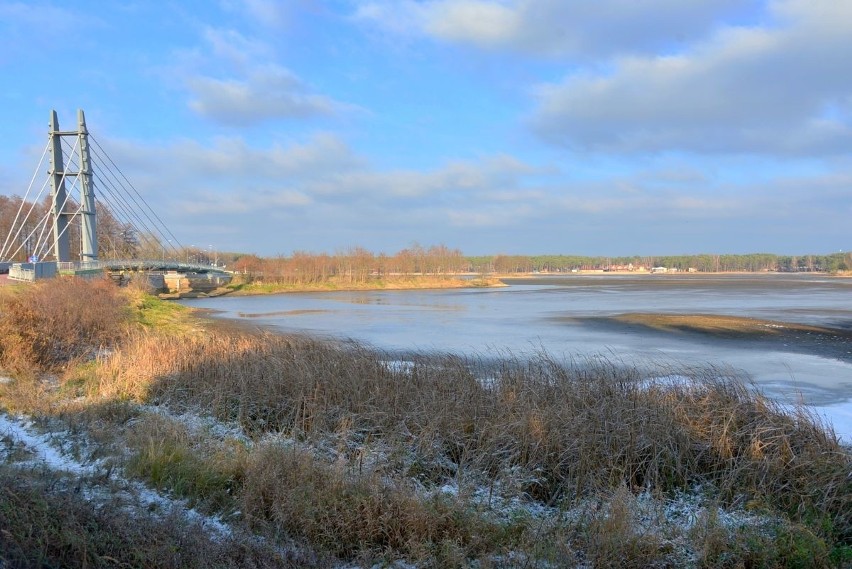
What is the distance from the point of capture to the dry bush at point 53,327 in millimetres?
13617

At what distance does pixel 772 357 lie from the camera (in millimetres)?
19250

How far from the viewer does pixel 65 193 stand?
162 ft

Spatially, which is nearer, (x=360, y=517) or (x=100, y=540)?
(x=100, y=540)

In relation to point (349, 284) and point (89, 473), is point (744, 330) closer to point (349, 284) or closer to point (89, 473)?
point (89, 473)

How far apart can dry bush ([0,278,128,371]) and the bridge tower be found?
29.8 metres

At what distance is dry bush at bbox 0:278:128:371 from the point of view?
1362cm

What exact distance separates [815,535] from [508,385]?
5612 mm

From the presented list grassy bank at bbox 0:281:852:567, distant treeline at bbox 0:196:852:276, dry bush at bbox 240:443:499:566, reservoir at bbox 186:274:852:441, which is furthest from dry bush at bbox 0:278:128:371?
distant treeline at bbox 0:196:852:276

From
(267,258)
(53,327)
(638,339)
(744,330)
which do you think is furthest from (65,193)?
(267,258)

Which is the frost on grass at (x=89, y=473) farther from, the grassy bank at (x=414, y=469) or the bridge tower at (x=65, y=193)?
the bridge tower at (x=65, y=193)

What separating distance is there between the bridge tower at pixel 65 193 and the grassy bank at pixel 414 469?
41407mm

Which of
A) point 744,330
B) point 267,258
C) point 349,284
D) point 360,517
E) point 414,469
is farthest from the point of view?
point 267,258

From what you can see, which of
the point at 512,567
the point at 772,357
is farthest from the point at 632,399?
the point at 772,357

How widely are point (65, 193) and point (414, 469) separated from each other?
171 feet
